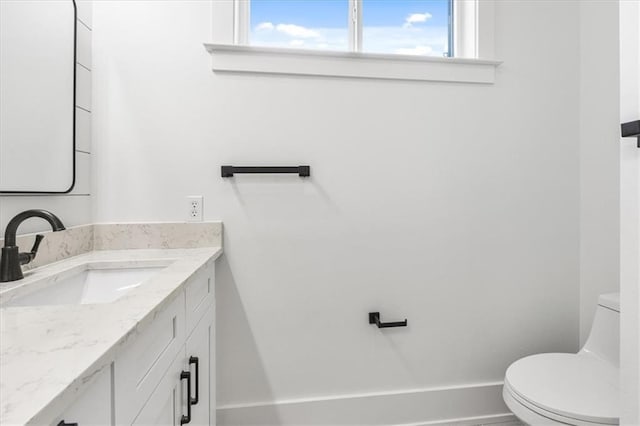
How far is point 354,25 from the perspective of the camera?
1460 mm

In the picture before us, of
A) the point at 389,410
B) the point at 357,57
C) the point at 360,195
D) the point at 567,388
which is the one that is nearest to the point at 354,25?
the point at 357,57

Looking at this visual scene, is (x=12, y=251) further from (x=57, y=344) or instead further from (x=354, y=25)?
(x=354, y=25)

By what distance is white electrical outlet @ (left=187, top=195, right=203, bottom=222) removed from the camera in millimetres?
1328

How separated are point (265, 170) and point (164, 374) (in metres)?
0.82

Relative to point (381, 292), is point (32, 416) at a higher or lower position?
higher

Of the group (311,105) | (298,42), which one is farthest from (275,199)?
(298,42)

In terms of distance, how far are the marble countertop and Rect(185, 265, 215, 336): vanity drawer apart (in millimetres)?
153

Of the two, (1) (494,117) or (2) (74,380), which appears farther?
(1) (494,117)

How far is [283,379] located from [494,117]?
5.01 ft

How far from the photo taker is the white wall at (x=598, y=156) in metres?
1.38

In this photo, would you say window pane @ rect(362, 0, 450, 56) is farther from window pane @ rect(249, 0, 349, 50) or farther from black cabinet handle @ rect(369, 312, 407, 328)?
black cabinet handle @ rect(369, 312, 407, 328)

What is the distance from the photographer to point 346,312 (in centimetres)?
142

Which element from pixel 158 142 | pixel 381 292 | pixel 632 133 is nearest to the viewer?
pixel 632 133

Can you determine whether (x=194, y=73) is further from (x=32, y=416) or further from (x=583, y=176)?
(x=583, y=176)
